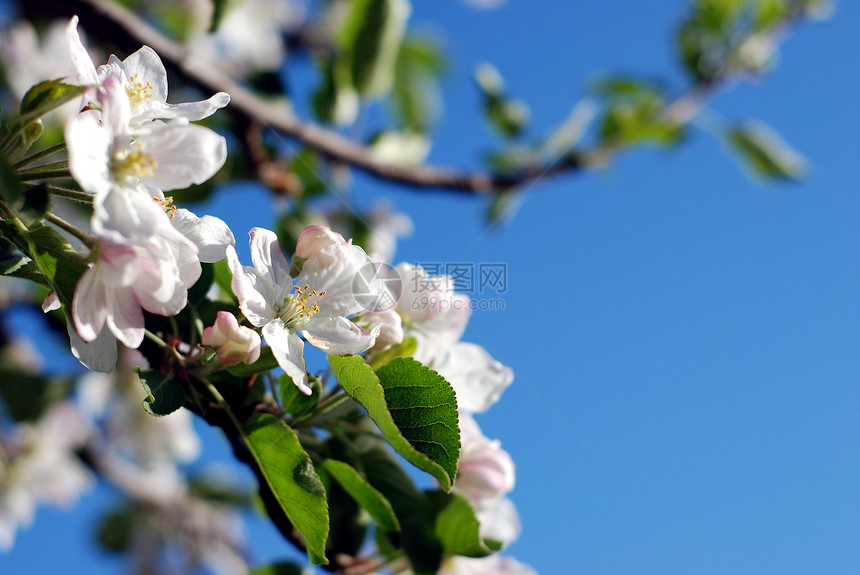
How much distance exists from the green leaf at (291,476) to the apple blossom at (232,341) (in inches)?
3.6

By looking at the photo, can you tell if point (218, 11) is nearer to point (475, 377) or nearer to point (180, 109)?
point (180, 109)

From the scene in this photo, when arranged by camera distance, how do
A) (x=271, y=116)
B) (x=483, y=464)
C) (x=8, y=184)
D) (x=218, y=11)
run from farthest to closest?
(x=271, y=116), (x=218, y=11), (x=483, y=464), (x=8, y=184)

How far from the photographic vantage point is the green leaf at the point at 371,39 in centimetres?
191

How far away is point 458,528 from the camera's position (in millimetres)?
1008

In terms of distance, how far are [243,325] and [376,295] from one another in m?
0.15

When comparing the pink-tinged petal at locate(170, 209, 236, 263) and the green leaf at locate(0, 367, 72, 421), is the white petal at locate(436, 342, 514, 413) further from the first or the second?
the green leaf at locate(0, 367, 72, 421)

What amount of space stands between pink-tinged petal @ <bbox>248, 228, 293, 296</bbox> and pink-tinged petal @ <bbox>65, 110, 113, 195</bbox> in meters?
0.16

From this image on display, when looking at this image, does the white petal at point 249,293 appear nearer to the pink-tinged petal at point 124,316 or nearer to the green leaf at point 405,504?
the pink-tinged petal at point 124,316

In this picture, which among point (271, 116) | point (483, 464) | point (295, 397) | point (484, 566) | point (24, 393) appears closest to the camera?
point (295, 397)

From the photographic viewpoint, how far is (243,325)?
812mm

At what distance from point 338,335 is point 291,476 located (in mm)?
156

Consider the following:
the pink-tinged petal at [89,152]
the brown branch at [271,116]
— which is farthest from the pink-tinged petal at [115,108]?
the brown branch at [271,116]

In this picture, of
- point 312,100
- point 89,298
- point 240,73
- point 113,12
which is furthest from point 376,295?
point 240,73

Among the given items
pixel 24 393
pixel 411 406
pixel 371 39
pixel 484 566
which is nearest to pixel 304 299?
pixel 411 406
